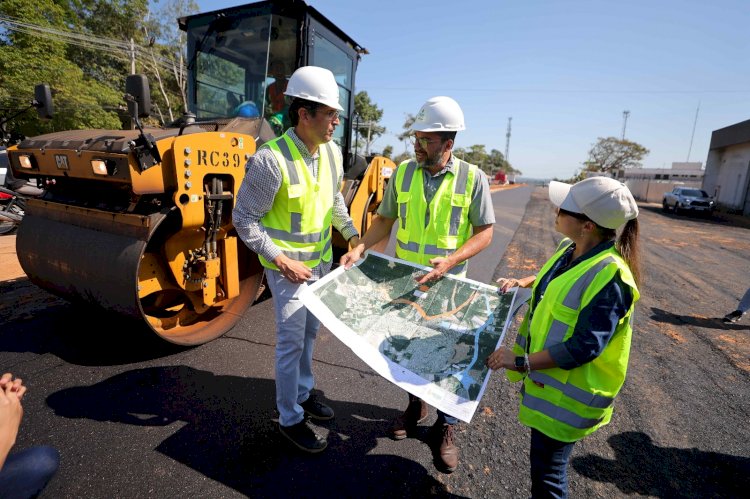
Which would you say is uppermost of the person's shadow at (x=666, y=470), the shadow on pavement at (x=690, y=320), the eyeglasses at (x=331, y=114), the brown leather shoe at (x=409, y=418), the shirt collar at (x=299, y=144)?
the eyeglasses at (x=331, y=114)

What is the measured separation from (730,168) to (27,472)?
36944 millimetres

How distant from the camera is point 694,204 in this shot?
21.7 metres

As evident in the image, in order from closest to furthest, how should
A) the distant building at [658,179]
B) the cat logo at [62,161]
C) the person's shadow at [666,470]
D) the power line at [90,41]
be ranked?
the person's shadow at [666,470] < the cat logo at [62,161] < the power line at [90,41] < the distant building at [658,179]

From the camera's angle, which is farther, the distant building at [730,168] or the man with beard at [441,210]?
the distant building at [730,168]

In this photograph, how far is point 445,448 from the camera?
2.31 metres

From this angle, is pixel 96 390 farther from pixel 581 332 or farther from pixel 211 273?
pixel 581 332

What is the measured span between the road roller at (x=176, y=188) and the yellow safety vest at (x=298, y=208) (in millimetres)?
1035

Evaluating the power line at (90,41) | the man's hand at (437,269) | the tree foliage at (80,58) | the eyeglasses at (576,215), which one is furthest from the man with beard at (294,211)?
the power line at (90,41)

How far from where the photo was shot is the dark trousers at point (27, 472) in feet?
4.84

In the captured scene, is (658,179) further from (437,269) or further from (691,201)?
(437,269)

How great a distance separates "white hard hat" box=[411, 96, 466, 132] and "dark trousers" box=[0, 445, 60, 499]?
234 centimetres

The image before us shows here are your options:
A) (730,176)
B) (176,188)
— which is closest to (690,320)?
(176,188)

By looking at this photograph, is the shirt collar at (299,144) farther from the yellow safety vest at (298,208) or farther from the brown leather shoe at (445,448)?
the brown leather shoe at (445,448)

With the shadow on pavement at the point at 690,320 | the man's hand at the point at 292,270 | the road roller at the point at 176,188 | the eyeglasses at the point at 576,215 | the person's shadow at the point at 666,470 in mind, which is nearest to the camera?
the eyeglasses at the point at 576,215
